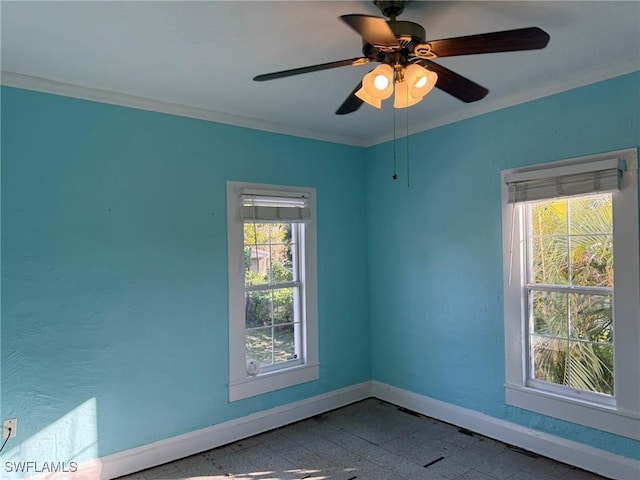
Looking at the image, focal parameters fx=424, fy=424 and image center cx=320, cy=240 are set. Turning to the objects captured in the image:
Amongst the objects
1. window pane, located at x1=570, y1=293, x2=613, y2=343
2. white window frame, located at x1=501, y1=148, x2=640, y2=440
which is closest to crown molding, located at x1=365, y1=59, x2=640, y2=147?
white window frame, located at x1=501, y1=148, x2=640, y2=440

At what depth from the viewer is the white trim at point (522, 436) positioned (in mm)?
2599

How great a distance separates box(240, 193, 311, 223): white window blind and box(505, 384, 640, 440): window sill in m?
2.11

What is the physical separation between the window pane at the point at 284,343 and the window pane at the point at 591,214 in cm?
233

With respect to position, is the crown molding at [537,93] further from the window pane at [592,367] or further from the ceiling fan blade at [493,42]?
the window pane at [592,367]

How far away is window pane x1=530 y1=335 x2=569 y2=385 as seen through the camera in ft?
9.61

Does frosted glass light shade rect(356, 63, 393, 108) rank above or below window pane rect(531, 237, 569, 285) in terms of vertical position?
above

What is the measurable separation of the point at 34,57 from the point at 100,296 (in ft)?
4.76

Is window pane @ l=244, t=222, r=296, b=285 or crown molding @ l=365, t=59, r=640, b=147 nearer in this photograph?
crown molding @ l=365, t=59, r=640, b=147

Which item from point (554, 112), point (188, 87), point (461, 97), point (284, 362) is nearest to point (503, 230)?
point (554, 112)

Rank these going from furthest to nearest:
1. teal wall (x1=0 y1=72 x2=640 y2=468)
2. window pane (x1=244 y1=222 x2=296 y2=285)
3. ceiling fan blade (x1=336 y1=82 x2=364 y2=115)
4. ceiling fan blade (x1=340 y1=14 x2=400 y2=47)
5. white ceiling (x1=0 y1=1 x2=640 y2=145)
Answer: window pane (x1=244 y1=222 x2=296 y2=285), teal wall (x1=0 y1=72 x2=640 y2=468), ceiling fan blade (x1=336 y1=82 x2=364 y2=115), white ceiling (x1=0 y1=1 x2=640 y2=145), ceiling fan blade (x1=340 y1=14 x2=400 y2=47)

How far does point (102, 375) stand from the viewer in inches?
109

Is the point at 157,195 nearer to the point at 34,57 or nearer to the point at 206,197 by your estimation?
the point at 206,197

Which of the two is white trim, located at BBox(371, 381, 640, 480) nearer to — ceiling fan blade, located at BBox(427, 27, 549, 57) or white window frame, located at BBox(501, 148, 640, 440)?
white window frame, located at BBox(501, 148, 640, 440)

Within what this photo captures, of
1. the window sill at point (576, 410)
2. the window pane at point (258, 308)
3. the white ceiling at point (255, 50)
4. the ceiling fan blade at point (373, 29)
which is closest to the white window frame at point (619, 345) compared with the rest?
the window sill at point (576, 410)
